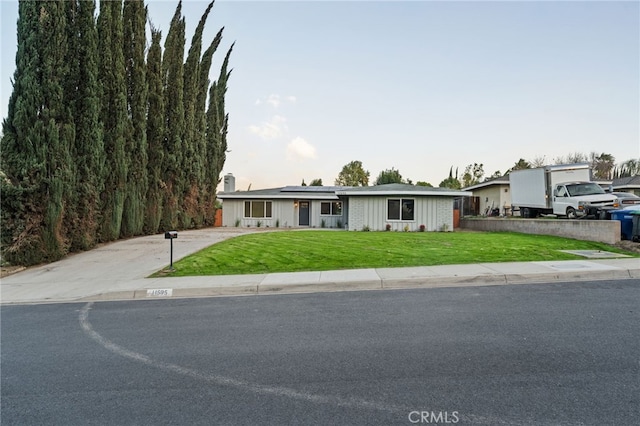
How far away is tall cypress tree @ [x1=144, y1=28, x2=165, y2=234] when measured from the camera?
20219 mm

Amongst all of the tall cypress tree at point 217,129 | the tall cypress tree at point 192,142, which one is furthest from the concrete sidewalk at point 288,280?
the tall cypress tree at point 217,129

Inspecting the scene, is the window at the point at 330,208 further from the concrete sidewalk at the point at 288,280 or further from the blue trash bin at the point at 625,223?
the concrete sidewalk at the point at 288,280

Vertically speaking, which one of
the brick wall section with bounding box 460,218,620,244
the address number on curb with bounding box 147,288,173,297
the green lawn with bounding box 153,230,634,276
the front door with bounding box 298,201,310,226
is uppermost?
the front door with bounding box 298,201,310,226

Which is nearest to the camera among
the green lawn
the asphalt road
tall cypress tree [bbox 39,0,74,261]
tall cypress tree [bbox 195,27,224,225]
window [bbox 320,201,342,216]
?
the asphalt road

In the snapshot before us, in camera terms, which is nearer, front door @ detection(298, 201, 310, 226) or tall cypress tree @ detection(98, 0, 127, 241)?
tall cypress tree @ detection(98, 0, 127, 241)

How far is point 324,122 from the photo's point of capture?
26.2 meters

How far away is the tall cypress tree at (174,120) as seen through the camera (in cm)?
2203

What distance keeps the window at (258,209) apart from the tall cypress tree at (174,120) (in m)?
5.23

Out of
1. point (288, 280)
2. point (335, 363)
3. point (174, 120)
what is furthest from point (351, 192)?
point (335, 363)

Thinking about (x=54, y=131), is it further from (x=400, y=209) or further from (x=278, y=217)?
(x=400, y=209)

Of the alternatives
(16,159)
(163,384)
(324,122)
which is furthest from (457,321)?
(324,122)

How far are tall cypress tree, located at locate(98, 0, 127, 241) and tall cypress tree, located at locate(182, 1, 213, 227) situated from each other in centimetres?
699

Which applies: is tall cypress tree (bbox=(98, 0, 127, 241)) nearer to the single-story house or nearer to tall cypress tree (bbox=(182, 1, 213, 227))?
tall cypress tree (bbox=(182, 1, 213, 227))

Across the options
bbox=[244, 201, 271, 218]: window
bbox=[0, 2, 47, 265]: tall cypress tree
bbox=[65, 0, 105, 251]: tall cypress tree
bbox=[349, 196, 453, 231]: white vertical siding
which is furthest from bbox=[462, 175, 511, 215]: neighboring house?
bbox=[0, 2, 47, 265]: tall cypress tree
